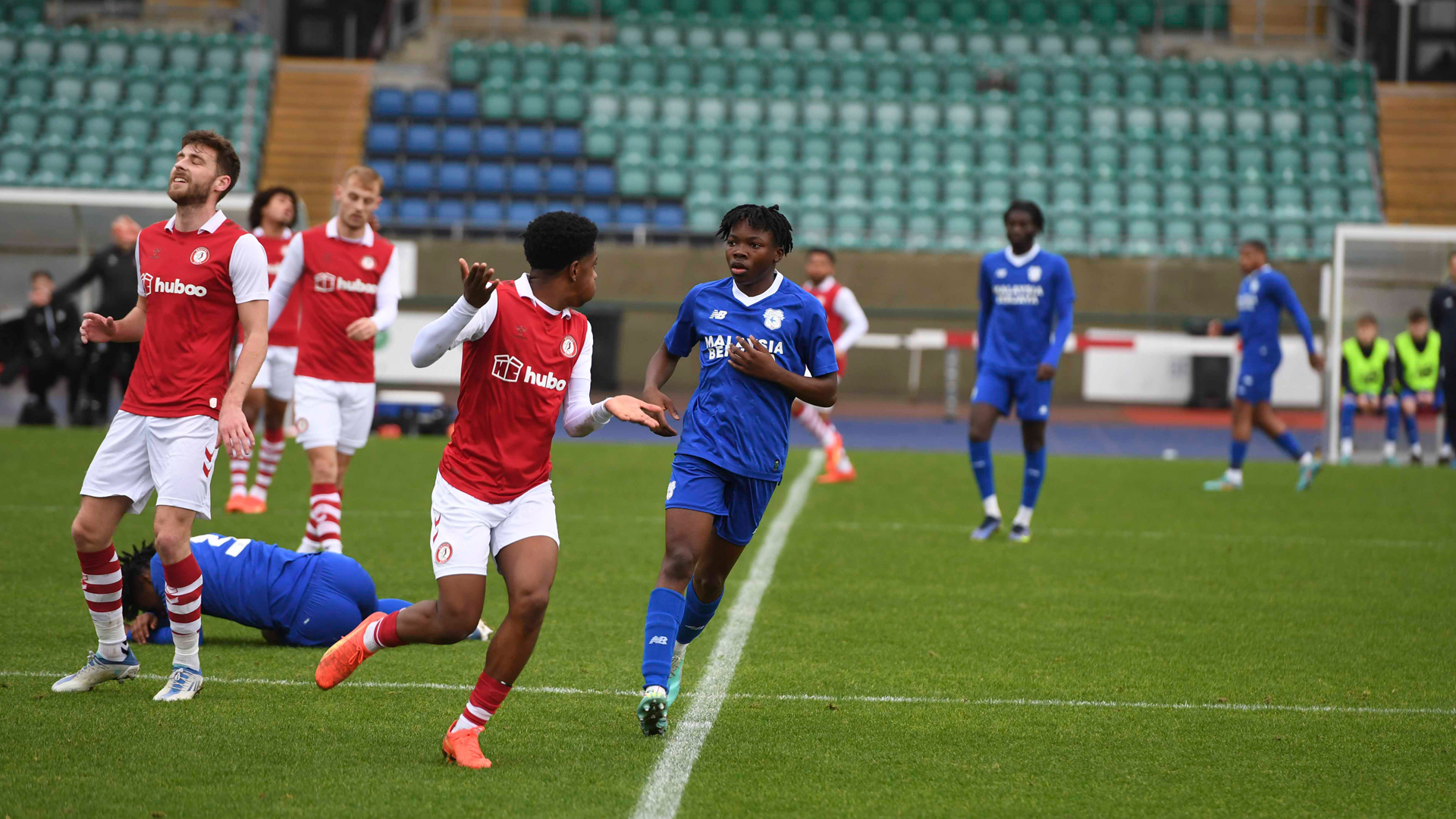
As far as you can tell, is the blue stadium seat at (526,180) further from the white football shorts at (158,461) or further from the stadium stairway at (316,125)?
the white football shorts at (158,461)

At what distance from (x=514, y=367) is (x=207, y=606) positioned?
7.37 feet

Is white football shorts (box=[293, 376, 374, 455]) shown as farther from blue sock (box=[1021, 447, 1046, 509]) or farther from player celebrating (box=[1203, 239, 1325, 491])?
player celebrating (box=[1203, 239, 1325, 491])

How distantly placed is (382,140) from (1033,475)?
698 inches

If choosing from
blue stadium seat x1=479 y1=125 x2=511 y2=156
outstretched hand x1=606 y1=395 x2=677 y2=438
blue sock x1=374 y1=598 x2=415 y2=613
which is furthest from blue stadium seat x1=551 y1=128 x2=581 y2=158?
outstretched hand x1=606 y1=395 x2=677 y2=438

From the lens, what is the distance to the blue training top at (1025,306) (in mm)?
9523

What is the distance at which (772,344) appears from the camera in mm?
5195

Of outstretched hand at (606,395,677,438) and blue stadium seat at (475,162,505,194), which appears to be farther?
blue stadium seat at (475,162,505,194)

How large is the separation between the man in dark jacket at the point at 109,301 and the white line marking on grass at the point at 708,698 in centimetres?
738

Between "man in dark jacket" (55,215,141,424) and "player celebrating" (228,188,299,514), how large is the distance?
3383 mm

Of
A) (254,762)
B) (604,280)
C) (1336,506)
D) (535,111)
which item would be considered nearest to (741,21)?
(535,111)

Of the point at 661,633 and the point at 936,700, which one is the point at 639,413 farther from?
the point at 936,700

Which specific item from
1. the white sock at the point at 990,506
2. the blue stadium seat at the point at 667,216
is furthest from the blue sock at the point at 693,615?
the blue stadium seat at the point at 667,216

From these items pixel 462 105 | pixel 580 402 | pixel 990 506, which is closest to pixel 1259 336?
pixel 990 506

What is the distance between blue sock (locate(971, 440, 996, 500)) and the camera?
383 inches
